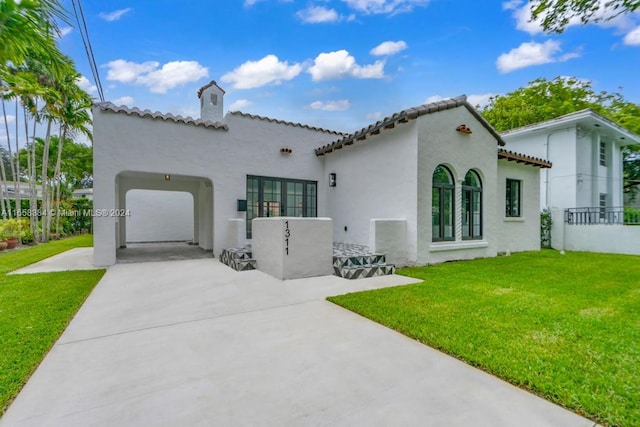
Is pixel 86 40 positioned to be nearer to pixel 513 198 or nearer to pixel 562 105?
pixel 513 198

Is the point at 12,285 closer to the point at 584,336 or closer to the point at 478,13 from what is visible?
the point at 584,336

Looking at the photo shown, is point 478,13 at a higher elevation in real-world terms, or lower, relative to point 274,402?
higher

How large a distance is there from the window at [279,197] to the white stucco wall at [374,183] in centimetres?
87

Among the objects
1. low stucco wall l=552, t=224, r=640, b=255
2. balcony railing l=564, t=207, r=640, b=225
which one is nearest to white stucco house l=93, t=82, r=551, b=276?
low stucco wall l=552, t=224, r=640, b=255

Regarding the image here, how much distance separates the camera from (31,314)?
436 cm

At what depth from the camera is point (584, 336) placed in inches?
142

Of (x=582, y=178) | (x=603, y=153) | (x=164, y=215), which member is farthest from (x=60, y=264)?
(x=603, y=153)

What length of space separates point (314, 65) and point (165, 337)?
16.5m

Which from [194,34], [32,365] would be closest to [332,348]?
[32,365]

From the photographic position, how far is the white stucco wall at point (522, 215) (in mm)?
11461

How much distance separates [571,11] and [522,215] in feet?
31.8

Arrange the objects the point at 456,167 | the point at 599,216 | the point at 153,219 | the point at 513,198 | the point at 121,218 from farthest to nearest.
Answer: the point at 153,219, the point at 599,216, the point at 121,218, the point at 513,198, the point at 456,167

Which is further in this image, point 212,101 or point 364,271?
point 212,101

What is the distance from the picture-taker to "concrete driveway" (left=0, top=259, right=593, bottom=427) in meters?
2.18
